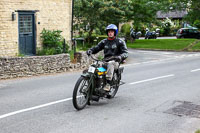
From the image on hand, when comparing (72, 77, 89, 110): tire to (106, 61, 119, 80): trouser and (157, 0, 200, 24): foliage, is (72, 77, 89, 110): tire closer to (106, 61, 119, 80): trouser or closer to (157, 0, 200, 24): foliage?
(106, 61, 119, 80): trouser

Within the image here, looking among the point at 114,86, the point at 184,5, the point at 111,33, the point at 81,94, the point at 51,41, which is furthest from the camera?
the point at 184,5

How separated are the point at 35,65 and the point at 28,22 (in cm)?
473

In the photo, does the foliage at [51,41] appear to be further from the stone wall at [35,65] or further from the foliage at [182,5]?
the foliage at [182,5]

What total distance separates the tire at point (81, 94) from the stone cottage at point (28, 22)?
30.1 ft

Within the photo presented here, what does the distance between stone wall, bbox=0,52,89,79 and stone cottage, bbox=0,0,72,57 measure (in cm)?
258

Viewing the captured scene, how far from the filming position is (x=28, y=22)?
18.5 metres

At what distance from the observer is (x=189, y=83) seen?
1236 centimetres

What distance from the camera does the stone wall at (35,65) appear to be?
530 inches

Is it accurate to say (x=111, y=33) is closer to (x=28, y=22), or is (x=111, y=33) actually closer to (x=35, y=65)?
(x=35, y=65)

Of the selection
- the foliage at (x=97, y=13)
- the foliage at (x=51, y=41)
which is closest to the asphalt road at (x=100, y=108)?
the foliage at (x=51, y=41)

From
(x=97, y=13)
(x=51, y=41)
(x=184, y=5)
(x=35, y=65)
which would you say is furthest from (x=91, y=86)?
(x=184, y=5)

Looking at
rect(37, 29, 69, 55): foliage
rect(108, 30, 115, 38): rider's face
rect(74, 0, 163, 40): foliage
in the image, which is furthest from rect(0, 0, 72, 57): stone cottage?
rect(108, 30, 115, 38): rider's face

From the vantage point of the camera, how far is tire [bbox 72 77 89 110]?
7.83m

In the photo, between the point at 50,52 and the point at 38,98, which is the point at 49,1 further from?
the point at 38,98
